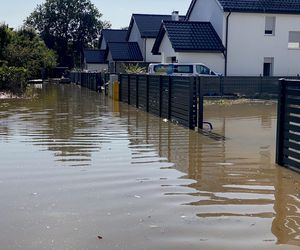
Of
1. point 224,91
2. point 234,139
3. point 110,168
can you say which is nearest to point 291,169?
point 110,168

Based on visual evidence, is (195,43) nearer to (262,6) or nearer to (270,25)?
(262,6)

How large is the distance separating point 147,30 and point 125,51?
3126 millimetres

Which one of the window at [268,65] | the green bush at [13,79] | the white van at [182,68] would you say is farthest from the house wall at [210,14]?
the green bush at [13,79]

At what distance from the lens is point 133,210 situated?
6203 mm

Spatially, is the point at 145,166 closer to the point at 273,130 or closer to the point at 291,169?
the point at 291,169

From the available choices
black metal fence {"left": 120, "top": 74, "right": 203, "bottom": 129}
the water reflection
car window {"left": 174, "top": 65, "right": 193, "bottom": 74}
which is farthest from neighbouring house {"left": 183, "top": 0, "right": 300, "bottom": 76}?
the water reflection

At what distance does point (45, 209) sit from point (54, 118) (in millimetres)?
10958

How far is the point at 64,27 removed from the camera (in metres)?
96.3

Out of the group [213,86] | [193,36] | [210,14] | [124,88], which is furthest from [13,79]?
[210,14]

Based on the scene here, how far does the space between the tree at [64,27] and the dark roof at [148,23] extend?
41.1 metres

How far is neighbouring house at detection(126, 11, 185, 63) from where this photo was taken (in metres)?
52.8

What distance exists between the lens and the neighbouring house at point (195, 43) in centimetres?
3322

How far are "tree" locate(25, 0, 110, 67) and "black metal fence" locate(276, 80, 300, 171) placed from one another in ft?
290

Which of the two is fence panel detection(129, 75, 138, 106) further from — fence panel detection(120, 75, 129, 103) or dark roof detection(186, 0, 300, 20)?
dark roof detection(186, 0, 300, 20)
